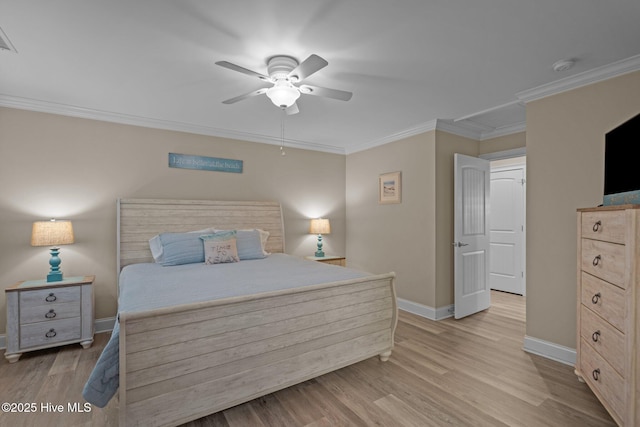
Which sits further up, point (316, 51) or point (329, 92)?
point (316, 51)

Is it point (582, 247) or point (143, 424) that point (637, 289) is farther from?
point (143, 424)

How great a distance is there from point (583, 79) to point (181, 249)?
3.99 meters

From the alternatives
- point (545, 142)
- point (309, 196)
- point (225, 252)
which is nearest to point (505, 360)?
point (545, 142)

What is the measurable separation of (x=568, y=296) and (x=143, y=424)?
324cm

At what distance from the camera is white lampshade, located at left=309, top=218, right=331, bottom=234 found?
15.3 ft

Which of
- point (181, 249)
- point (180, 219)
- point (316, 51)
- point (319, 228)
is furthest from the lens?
point (319, 228)

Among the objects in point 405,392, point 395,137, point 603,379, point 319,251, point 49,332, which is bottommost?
point 405,392

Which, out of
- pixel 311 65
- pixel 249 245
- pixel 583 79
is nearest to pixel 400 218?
pixel 249 245

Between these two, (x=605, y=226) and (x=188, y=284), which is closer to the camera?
(x=605, y=226)

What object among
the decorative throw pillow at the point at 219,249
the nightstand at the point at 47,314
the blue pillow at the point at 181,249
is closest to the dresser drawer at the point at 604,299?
the decorative throw pillow at the point at 219,249

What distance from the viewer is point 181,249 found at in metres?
3.25

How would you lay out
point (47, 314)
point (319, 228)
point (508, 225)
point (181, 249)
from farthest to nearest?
point (508, 225) → point (319, 228) → point (181, 249) → point (47, 314)

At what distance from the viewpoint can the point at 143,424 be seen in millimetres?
1615

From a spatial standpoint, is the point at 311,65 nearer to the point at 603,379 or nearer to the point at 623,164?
the point at 623,164
